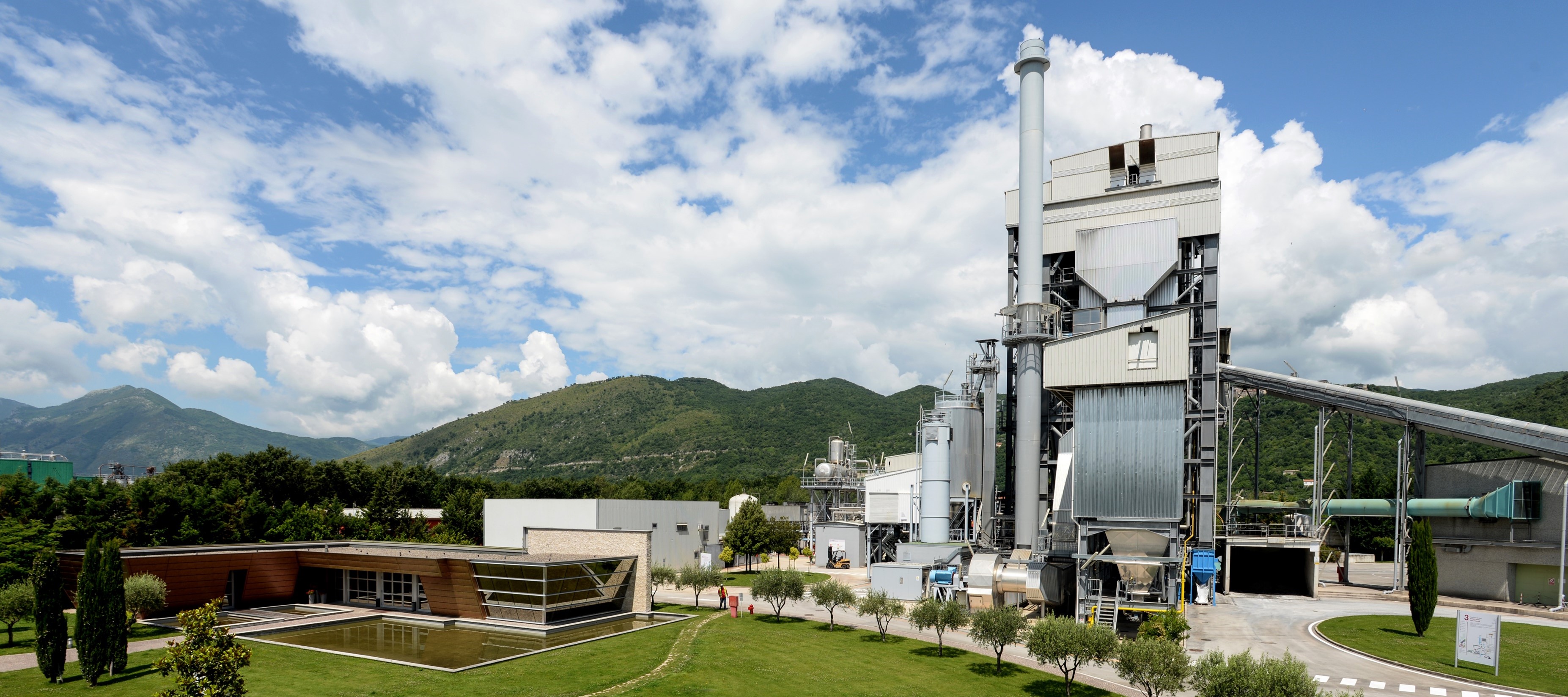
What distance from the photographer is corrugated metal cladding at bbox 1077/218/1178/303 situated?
49.0 metres

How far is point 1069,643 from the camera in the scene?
2642 cm

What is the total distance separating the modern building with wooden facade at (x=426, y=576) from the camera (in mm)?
41719

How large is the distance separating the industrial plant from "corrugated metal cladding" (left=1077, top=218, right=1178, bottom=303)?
11 cm

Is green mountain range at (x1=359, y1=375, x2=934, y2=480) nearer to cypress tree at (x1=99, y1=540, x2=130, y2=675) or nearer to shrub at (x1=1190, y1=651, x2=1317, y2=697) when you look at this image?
cypress tree at (x1=99, y1=540, x2=130, y2=675)

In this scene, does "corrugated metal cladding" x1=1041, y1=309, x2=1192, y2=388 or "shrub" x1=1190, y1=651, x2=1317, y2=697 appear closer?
"shrub" x1=1190, y1=651, x2=1317, y2=697

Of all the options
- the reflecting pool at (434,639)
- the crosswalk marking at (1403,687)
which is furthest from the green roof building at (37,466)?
the crosswalk marking at (1403,687)

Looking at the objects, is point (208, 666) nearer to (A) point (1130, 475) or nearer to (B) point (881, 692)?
(B) point (881, 692)

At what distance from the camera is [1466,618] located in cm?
2908

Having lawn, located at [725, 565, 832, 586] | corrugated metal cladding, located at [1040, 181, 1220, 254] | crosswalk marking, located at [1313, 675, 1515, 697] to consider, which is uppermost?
corrugated metal cladding, located at [1040, 181, 1220, 254]

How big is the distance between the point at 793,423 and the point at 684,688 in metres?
153

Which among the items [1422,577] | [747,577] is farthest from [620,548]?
[1422,577]

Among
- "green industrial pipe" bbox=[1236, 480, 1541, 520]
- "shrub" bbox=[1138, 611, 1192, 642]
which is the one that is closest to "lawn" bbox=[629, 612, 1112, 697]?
"shrub" bbox=[1138, 611, 1192, 642]

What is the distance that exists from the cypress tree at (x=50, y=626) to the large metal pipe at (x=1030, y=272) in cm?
4277

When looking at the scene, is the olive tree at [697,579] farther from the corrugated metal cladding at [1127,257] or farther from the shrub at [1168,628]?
the corrugated metal cladding at [1127,257]
